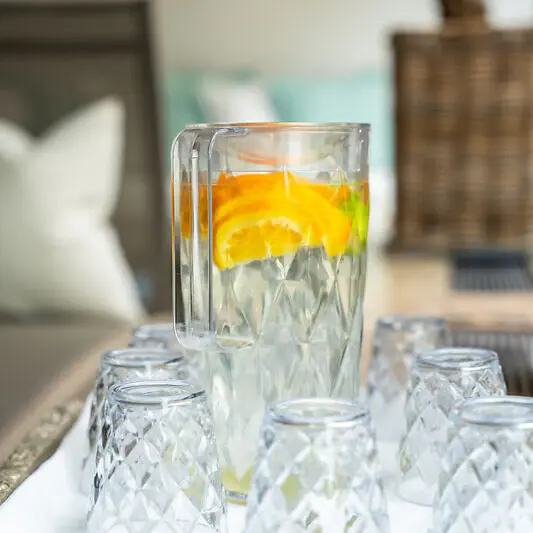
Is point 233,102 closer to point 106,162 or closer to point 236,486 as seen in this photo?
point 106,162

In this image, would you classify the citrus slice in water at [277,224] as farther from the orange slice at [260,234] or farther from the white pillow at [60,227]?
the white pillow at [60,227]

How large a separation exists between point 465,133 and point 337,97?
1.83 m

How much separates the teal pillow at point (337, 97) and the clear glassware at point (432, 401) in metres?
3.40

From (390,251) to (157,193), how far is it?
614mm

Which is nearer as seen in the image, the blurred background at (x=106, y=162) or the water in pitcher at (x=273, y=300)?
the water in pitcher at (x=273, y=300)

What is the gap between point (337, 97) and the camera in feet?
13.0

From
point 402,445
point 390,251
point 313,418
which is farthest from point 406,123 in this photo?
point 313,418

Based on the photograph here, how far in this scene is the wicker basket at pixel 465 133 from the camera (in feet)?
6.99

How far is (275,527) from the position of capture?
1.31 ft

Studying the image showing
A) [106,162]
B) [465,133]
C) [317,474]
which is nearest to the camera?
[317,474]

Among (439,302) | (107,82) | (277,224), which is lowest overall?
(439,302)

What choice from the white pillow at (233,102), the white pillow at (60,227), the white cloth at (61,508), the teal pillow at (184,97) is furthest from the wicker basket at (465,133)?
the teal pillow at (184,97)

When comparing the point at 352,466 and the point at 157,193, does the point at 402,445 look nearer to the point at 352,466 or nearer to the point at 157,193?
the point at 352,466

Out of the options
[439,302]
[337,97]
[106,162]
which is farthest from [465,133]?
[337,97]
